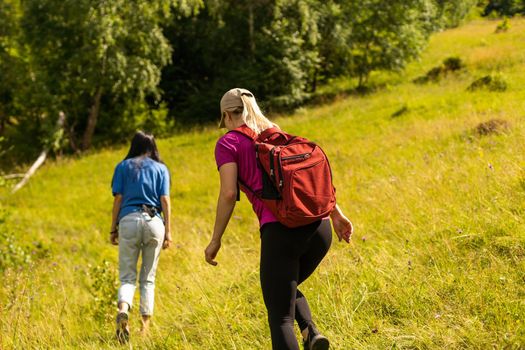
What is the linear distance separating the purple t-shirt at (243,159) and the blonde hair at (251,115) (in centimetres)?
15

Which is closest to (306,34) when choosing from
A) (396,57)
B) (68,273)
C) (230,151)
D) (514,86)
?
(396,57)

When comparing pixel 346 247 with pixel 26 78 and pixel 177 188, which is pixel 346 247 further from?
pixel 26 78

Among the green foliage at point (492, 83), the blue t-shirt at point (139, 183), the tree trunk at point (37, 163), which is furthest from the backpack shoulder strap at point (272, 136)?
the tree trunk at point (37, 163)

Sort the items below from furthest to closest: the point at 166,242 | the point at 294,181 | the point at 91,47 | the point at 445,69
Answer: the point at 445,69, the point at 91,47, the point at 166,242, the point at 294,181

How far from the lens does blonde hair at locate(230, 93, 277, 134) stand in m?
3.13

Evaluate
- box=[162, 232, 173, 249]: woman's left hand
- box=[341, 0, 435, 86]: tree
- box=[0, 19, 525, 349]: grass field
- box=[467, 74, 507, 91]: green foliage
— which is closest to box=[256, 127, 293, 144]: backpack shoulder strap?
box=[0, 19, 525, 349]: grass field

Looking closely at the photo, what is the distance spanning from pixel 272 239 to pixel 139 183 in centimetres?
272

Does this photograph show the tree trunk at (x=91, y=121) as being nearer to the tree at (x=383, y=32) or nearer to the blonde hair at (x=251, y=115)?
the tree at (x=383, y=32)

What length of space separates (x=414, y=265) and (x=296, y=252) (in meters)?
1.55

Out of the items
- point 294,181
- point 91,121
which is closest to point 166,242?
point 294,181

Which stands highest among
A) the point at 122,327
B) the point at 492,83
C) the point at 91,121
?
the point at 122,327

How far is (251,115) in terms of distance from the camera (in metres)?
3.15

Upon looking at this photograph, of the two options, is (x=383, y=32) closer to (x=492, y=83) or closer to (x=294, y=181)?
(x=492, y=83)

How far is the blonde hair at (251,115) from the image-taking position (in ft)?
10.3
